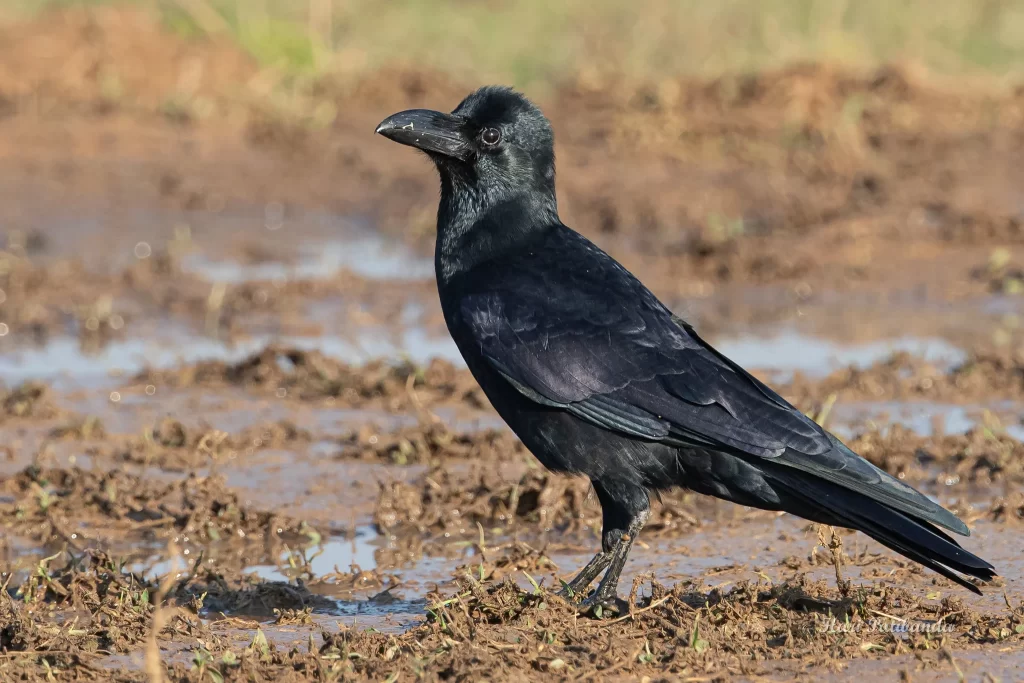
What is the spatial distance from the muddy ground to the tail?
0.75 ft

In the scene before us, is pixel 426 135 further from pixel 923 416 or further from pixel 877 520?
pixel 923 416

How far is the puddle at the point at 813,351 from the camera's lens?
8.41m

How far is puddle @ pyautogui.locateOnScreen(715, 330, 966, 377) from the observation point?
27.6ft

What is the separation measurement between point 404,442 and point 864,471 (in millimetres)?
2739

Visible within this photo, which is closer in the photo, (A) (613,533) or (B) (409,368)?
(A) (613,533)

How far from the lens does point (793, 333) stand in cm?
923

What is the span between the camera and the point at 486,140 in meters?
5.32

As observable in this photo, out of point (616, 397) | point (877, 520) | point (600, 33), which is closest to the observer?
point (877, 520)

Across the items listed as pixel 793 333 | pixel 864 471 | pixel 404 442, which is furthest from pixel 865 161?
pixel 864 471

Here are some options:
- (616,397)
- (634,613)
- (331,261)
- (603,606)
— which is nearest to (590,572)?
(603,606)

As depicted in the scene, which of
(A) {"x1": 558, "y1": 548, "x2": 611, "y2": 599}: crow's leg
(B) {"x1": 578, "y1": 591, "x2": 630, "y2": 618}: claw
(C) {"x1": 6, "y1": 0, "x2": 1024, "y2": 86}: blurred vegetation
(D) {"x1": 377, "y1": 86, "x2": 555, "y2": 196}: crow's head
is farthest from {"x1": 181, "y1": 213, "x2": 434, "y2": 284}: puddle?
(B) {"x1": 578, "y1": 591, "x2": 630, "y2": 618}: claw

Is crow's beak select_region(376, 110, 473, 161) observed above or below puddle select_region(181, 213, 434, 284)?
above

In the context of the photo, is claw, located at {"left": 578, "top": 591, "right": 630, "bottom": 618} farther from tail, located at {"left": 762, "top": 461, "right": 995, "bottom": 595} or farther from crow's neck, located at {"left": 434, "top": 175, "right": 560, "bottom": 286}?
crow's neck, located at {"left": 434, "top": 175, "right": 560, "bottom": 286}

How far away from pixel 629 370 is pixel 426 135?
3.85 feet
